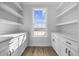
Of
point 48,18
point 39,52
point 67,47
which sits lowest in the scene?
point 39,52

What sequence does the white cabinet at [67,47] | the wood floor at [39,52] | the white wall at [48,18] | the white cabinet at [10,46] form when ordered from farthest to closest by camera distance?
the white wall at [48,18] → the wood floor at [39,52] → the white cabinet at [67,47] → the white cabinet at [10,46]

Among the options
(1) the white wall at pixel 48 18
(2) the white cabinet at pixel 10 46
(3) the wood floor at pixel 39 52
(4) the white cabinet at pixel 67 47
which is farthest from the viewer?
(1) the white wall at pixel 48 18

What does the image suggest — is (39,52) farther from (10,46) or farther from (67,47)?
(10,46)

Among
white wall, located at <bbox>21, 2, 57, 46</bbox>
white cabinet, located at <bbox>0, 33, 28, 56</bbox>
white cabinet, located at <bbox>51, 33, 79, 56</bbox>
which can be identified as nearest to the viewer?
white cabinet, located at <bbox>0, 33, 28, 56</bbox>

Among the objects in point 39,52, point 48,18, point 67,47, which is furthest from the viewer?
point 48,18

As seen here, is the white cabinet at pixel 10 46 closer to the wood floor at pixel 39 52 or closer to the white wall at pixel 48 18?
the wood floor at pixel 39 52

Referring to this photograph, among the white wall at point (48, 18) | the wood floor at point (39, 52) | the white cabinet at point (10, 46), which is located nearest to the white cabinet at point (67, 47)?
the wood floor at point (39, 52)

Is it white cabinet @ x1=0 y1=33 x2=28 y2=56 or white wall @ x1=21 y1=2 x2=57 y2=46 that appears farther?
white wall @ x1=21 y1=2 x2=57 y2=46

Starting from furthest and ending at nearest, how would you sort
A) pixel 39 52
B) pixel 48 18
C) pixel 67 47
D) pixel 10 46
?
pixel 48 18
pixel 39 52
pixel 67 47
pixel 10 46

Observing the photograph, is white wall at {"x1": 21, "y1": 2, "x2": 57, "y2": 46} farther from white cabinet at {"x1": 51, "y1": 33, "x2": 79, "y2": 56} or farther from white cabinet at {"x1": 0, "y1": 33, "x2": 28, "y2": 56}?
white cabinet at {"x1": 0, "y1": 33, "x2": 28, "y2": 56}

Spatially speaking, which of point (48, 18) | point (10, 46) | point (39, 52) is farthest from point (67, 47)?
point (48, 18)

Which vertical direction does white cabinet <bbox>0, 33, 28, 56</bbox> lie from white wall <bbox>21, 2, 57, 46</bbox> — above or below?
below

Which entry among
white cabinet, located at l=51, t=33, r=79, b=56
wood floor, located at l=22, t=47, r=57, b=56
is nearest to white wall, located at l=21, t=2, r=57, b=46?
wood floor, located at l=22, t=47, r=57, b=56

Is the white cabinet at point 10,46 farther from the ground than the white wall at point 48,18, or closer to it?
closer to it
